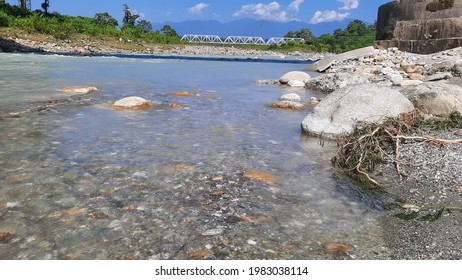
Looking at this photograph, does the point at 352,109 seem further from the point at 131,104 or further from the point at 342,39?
the point at 342,39

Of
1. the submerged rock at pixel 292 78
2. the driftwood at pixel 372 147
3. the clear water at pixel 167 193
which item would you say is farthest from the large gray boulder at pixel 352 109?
the submerged rock at pixel 292 78

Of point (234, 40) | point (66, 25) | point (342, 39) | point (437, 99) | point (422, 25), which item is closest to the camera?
point (437, 99)

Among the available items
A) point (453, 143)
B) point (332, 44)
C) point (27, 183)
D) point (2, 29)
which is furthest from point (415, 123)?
point (332, 44)

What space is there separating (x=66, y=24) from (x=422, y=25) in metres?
45.9

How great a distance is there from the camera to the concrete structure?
1877 cm

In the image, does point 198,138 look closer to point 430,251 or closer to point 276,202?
point 276,202

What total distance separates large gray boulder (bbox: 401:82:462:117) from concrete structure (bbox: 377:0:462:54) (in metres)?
14.2

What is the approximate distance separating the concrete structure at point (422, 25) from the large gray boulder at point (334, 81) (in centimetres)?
772

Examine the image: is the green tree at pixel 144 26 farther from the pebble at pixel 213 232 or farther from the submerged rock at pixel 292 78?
the pebble at pixel 213 232

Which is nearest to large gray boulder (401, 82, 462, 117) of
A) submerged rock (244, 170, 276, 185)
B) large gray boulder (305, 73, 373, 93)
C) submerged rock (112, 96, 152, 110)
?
submerged rock (244, 170, 276, 185)

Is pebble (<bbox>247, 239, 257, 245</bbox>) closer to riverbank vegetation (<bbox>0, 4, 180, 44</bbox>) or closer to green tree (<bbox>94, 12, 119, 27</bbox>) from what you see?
riverbank vegetation (<bbox>0, 4, 180, 44</bbox>)

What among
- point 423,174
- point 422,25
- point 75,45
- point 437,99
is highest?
point 422,25

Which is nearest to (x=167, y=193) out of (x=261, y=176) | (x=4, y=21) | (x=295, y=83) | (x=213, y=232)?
(x=213, y=232)

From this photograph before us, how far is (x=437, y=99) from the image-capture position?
630 cm
